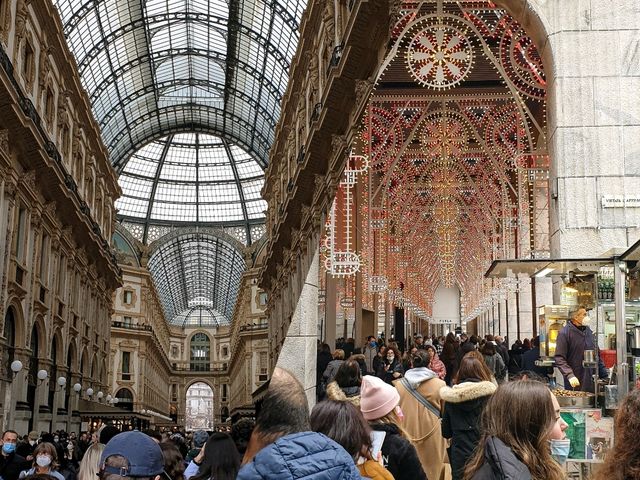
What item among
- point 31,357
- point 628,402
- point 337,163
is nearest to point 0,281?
point 31,357

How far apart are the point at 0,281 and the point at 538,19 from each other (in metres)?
16.9

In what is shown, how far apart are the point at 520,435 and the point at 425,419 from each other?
467 centimetres

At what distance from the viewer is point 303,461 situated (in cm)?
270

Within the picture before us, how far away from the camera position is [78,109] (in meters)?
37.7

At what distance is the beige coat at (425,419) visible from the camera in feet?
27.0

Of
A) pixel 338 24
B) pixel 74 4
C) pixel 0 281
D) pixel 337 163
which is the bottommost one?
pixel 0 281

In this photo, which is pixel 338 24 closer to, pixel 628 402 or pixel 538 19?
pixel 538 19

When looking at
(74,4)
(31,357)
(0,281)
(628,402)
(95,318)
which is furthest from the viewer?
(95,318)

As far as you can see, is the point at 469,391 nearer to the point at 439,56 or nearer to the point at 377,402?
the point at 377,402

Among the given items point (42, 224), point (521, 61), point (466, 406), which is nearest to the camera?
point (466, 406)

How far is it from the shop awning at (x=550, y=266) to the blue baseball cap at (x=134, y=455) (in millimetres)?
6318

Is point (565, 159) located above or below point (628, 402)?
above

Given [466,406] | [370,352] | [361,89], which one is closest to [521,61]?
[361,89]

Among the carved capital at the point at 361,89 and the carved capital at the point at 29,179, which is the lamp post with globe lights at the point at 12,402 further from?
the carved capital at the point at 361,89
